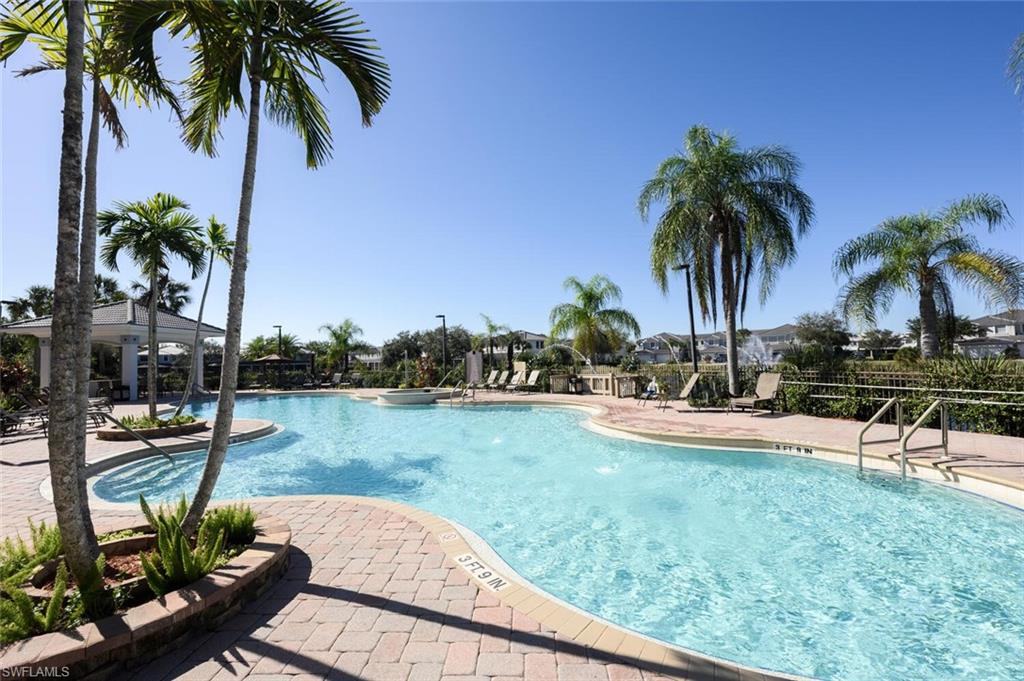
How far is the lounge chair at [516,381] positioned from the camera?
21.1m

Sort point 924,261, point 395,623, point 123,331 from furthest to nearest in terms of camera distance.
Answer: point 123,331
point 924,261
point 395,623

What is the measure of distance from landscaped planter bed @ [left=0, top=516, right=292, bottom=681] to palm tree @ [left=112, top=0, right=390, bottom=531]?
0.84 m

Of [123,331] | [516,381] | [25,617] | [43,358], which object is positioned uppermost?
[123,331]

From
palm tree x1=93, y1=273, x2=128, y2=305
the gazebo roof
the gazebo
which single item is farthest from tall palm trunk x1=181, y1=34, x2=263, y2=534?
palm tree x1=93, y1=273, x2=128, y2=305

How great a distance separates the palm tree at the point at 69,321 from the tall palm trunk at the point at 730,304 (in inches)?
535

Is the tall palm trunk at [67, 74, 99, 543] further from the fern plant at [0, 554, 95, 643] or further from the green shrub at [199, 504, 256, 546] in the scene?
the green shrub at [199, 504, 256, 546]

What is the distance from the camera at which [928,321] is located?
42.3 ft

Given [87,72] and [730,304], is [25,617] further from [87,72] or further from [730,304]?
[730,304]

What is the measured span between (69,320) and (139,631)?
184 cm

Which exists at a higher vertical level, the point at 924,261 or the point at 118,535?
the point at 924,261

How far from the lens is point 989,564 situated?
4.02m

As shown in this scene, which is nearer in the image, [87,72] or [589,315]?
[87,72]

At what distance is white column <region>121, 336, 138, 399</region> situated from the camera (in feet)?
65.0

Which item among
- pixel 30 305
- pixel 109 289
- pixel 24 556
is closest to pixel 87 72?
pixel 24 556
